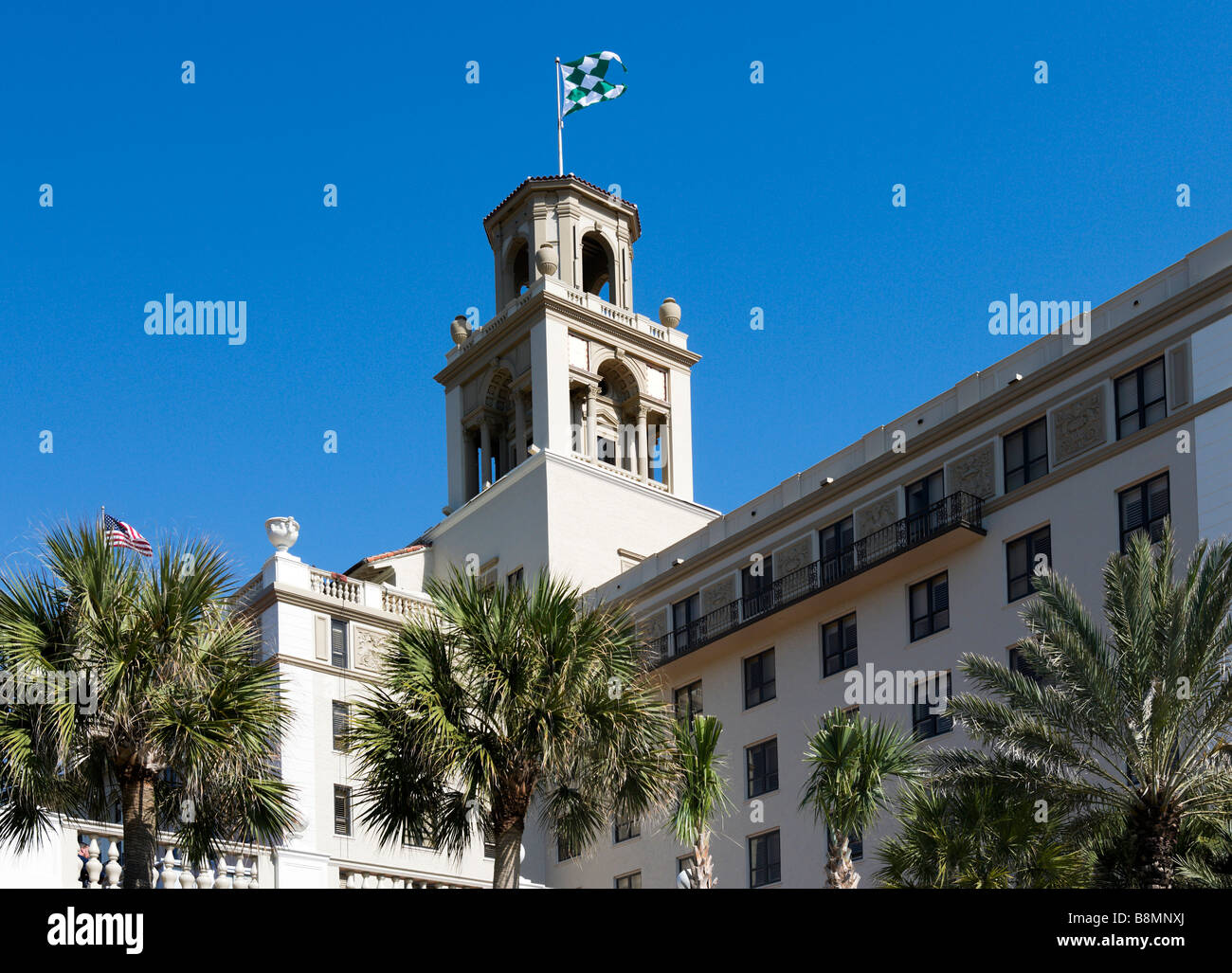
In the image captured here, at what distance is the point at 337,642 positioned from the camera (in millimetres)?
55281

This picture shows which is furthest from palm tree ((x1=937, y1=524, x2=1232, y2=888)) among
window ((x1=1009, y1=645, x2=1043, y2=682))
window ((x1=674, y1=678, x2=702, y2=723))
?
window ((x1=674, y1=678, x2=702, y2=723))

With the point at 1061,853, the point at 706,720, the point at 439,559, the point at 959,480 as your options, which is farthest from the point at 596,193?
the point at 1061,853

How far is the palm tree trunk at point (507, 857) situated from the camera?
2719 centimetres

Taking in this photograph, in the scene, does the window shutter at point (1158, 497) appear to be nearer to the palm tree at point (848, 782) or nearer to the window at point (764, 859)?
the palm tree at point (848, 782)

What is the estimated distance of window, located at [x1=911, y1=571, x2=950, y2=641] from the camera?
45312mm

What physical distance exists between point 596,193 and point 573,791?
51.8 metres

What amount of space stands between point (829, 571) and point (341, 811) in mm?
16021

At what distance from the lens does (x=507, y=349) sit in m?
73.1

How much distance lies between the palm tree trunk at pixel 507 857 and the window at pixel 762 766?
21.6 m

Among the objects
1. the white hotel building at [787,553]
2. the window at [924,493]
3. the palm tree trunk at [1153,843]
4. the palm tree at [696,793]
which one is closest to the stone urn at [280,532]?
the white hotel building at [787,553]

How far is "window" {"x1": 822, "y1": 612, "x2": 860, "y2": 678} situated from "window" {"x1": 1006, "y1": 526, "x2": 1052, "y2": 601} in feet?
17.9

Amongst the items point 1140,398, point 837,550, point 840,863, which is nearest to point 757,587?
point 837,550
